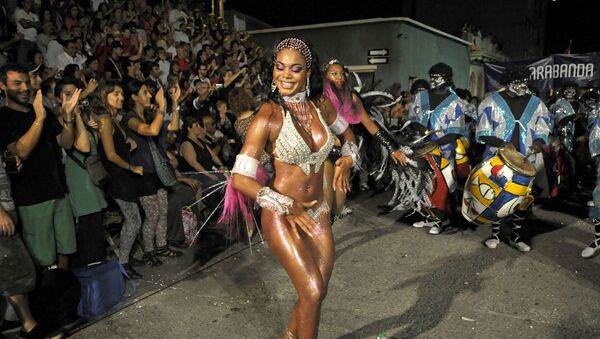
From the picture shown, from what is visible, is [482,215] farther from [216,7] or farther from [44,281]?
[216,7]

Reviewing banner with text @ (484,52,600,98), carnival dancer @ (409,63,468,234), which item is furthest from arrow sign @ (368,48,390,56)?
carnival dancer @ (409,63,468,234)

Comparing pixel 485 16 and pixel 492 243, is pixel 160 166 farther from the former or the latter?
pixel 485 16

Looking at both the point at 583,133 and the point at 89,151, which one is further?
the point at 583,133

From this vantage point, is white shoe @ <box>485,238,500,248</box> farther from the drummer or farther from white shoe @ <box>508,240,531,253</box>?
white shoe @ <box>508,240,531,253</box>

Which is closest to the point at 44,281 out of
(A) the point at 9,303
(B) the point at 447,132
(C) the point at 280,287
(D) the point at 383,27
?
(A) the point at 9,303

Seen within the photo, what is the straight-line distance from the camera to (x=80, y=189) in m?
4.28

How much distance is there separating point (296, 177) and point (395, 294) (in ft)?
6.95

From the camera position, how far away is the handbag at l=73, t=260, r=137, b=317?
152 inches

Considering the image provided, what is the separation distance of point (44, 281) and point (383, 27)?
1567 centimetres

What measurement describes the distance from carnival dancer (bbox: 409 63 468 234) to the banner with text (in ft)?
23.8

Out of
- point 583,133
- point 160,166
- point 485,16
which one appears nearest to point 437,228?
point 160,166

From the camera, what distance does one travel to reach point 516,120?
210 inches

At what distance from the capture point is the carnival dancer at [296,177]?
251 centimetres

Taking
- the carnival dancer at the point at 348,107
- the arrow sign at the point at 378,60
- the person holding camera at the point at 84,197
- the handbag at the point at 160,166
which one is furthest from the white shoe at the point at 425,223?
the arrow sign at the point at 378,60
